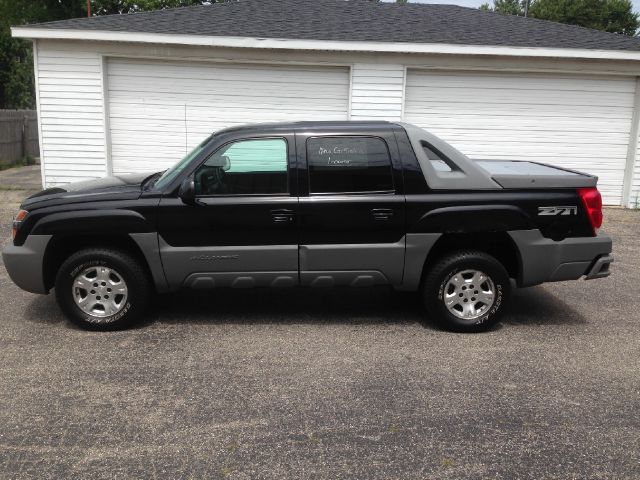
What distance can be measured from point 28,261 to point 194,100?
6.85 m

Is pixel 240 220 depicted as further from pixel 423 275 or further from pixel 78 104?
pixel 78 104

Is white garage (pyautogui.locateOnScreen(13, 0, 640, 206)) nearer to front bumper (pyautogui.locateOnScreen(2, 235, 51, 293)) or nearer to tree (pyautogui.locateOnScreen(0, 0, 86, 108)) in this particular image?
front bumper (pyautogui.locateOnScreen(2, 235, 51, 293))

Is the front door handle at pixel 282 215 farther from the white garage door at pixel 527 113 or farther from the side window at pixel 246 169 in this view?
the white garage door at pixel 527 113

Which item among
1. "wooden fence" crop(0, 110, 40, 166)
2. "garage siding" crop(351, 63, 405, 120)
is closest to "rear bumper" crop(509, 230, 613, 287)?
"garage siding" crop(351, 63, 405, 120)

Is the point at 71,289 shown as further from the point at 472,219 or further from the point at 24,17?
the point at 24,17

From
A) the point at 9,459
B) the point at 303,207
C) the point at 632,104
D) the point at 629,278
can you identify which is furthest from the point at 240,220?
the point at 632,104

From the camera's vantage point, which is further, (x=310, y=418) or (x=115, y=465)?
(x=310, y=418)

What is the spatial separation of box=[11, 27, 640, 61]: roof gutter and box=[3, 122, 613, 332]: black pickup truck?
6.08 m

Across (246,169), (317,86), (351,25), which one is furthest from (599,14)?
(246,169)

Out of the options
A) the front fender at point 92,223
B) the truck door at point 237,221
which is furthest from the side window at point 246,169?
the front fender at point 92,223

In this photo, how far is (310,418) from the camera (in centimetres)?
363

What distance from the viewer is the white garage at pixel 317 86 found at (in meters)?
10.8

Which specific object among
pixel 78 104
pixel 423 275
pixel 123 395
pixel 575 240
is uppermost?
pixel 78 104

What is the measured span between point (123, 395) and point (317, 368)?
1399 millimetres
